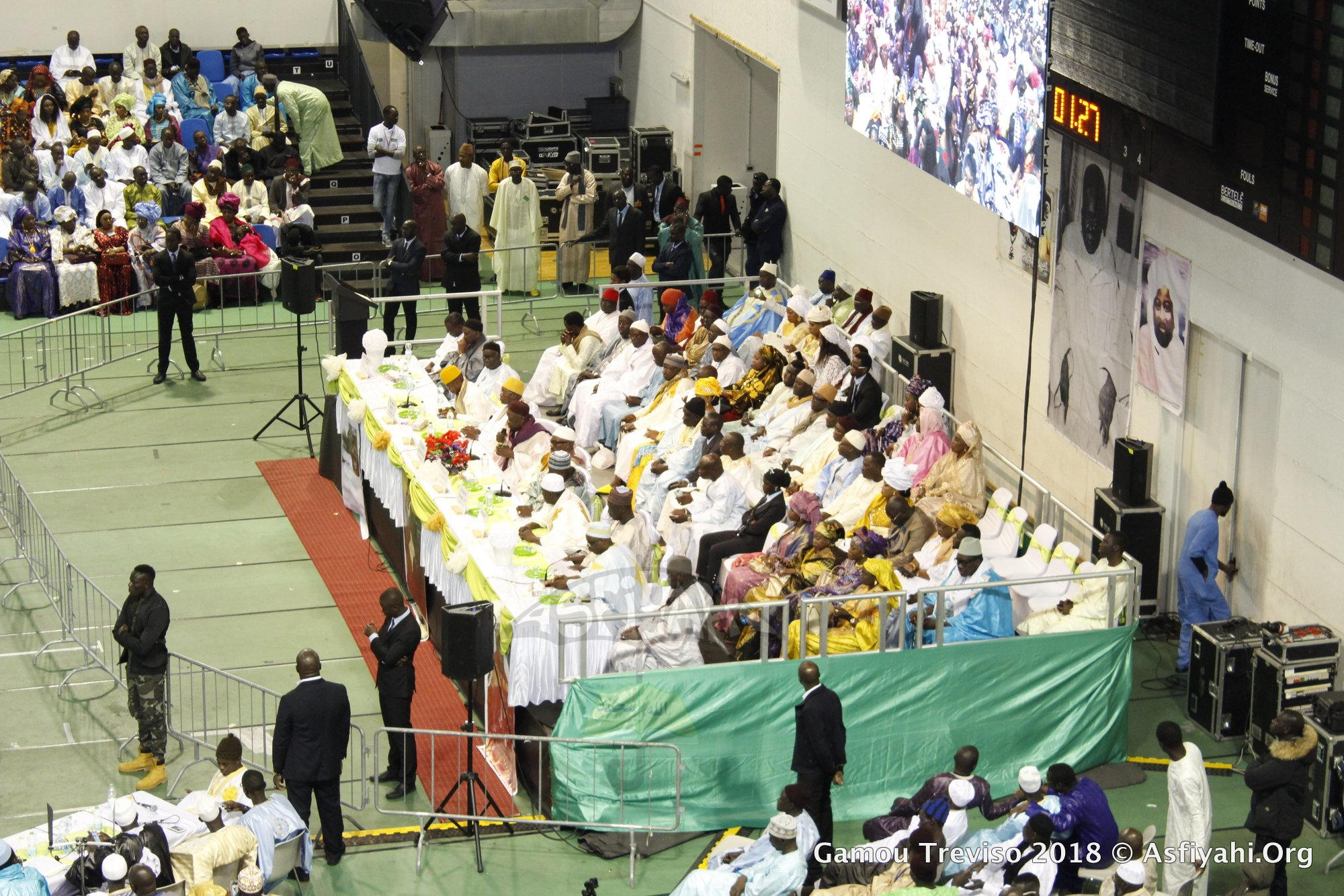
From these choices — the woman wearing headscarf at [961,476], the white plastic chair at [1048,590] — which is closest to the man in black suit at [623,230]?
the woman wearing headscarf at [961,476]

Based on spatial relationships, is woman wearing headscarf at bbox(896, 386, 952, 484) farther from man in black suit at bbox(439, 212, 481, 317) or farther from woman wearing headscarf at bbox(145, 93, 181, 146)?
woman wearing headscarf at bbox(145, 93, 181, 146)

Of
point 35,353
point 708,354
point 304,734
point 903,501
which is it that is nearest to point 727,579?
point 903,501

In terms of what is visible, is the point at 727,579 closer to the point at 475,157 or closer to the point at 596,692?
the point at 596,692

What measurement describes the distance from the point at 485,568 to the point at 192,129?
48.6ft

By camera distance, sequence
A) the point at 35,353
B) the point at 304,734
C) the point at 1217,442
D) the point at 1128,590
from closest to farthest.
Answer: the point at 304,734 → the point at 1128,590 → the point at 1217,442 → the point at 35,353

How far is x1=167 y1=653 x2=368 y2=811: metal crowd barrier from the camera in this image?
1245 cm

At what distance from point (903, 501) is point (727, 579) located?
4.66ft

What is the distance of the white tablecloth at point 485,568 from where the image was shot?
39.5ft

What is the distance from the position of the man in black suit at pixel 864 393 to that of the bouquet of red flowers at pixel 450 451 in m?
3.43

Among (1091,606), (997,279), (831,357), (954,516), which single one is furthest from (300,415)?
(1091,606)

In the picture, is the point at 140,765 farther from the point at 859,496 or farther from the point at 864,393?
the point at 864,393

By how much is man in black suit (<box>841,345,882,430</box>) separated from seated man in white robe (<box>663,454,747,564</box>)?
1694 millimetres

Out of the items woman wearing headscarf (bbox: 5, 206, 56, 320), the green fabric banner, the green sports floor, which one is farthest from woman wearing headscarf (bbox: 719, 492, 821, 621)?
woman wearing headscarf (bbox: 5, 206, 56, 320)

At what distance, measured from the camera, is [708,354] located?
59.5 ft
